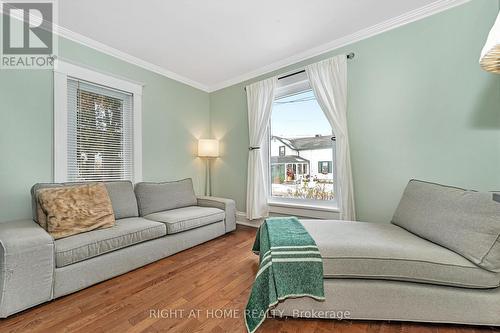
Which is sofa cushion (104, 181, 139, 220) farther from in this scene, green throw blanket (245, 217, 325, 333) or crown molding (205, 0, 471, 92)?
crown molding (205, 0, 471, 92)

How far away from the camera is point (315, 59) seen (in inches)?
108

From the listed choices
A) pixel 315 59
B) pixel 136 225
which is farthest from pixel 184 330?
pixel 315 59

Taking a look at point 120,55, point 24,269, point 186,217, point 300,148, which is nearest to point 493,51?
point 300,148

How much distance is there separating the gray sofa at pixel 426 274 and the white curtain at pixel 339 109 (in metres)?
0.92

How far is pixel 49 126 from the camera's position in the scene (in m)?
2.20

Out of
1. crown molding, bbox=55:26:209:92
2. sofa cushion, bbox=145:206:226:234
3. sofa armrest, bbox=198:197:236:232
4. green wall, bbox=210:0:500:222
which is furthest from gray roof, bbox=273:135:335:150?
crown molding, bbox=55:26:209:92

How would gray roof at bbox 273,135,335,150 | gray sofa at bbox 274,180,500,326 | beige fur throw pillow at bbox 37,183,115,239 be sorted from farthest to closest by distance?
gray roof at bbox 273,135,335,150, beige fur throw pillow at bbox 37,183,115,239, gray sofa at bbox 274,180,500,326

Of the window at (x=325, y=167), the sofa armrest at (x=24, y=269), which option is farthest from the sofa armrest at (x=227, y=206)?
the sofa armrest at (x=24, y=269)

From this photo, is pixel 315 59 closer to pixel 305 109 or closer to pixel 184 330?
pixel 305 109

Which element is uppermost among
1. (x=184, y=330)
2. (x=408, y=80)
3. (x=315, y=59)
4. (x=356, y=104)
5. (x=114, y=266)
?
(x=315, y=59)

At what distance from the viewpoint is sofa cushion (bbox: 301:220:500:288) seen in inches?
47.4

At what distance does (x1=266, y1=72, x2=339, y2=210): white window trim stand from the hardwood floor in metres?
1.13

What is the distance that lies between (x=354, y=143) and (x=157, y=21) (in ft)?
8.36

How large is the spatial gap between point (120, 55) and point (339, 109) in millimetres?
2909
